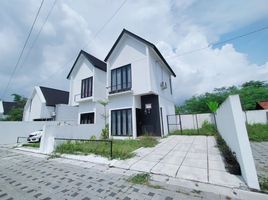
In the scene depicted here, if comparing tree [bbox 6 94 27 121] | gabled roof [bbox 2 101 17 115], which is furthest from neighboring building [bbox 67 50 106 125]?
gabled roof [bbox 2 101 17 115]

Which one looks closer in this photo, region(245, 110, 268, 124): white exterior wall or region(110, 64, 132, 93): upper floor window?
region(110, 64, 132, 93): upper floor window

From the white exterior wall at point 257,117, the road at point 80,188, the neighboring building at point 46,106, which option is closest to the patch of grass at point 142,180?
the road at point 80,188

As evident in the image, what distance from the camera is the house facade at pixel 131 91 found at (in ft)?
35.6

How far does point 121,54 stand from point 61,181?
35.4ft

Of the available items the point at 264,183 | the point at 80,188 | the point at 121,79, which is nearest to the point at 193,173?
the point at 264,183

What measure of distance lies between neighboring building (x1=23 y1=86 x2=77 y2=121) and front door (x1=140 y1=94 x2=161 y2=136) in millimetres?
9606

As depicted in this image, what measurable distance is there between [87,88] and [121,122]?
5.72 m

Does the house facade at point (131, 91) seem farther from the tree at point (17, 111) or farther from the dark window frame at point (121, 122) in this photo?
the tree at point (17, 111)

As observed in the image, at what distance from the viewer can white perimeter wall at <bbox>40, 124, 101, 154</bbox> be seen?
775cm

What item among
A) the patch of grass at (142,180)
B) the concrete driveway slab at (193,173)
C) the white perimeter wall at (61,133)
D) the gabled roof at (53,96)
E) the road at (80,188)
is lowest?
the road at (80,188)

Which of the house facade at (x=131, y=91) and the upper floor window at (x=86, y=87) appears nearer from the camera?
the house facade at (x=131, y=91)

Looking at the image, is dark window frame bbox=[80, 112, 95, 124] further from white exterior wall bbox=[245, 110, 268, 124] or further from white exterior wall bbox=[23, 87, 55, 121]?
white exterior wall bbox=[245, 110, 268, 124]

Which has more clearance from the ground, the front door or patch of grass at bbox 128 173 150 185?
the front door

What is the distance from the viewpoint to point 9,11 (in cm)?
557
